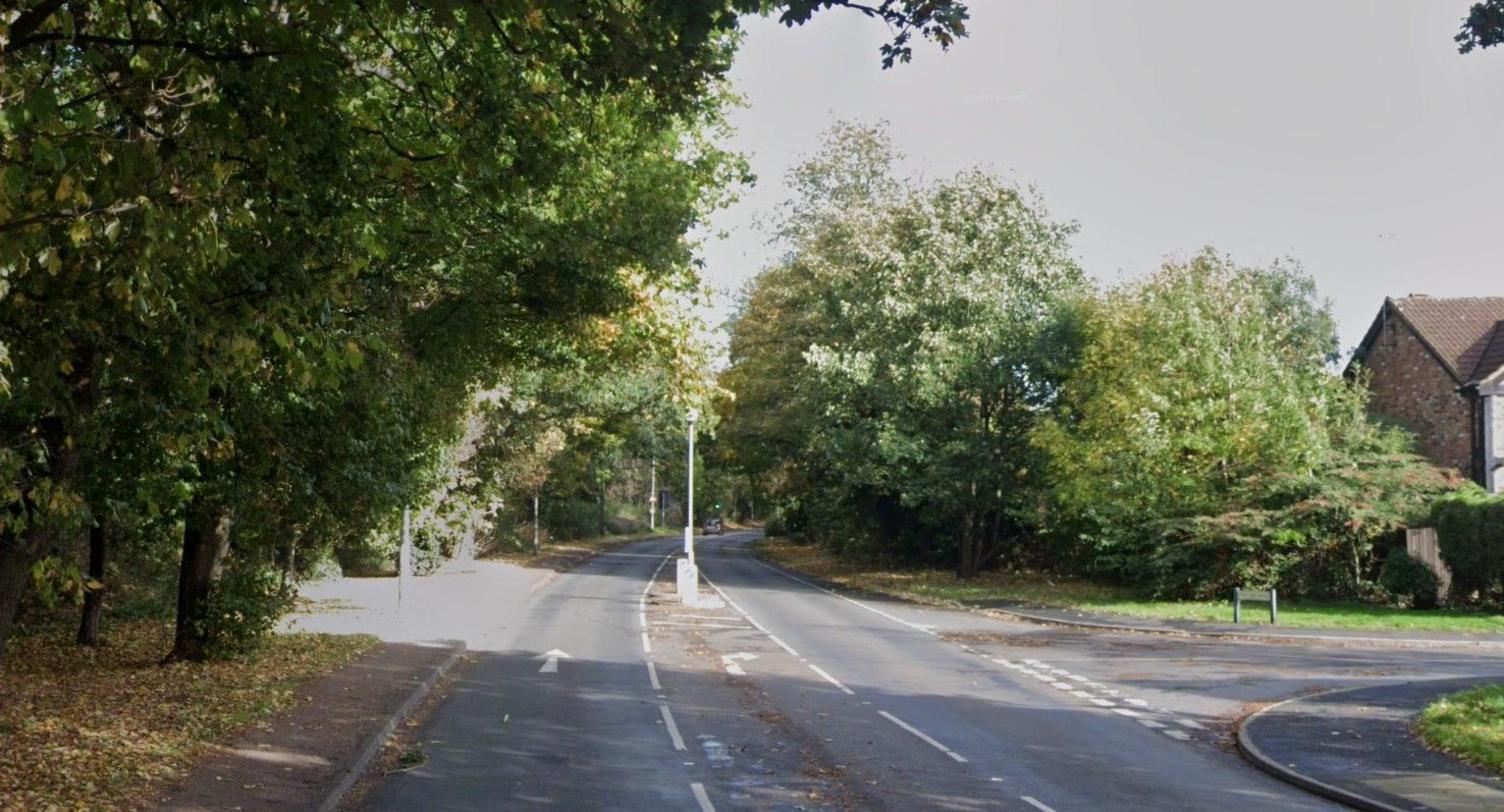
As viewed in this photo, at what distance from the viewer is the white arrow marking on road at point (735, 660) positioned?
2070 centimetres

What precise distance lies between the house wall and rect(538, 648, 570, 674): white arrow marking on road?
95.3ft

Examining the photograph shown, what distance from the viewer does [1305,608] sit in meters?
33.6

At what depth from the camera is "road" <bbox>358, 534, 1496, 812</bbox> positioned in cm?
1142

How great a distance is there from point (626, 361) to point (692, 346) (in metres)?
1.27

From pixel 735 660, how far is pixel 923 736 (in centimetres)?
826

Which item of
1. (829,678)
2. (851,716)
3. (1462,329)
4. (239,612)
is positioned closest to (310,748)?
(851,716)

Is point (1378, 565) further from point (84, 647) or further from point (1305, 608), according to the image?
point (84, 647)

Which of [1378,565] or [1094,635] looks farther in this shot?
[1378,565]

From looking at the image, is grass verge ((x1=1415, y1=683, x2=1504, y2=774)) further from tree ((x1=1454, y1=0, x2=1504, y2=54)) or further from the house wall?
the house wall

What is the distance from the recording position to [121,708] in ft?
45.7

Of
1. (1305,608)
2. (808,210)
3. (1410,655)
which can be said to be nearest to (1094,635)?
(1410,655)

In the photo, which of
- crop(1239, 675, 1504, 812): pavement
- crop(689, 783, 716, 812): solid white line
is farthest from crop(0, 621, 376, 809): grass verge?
crop(1239, 675, 1504, 812): pavement

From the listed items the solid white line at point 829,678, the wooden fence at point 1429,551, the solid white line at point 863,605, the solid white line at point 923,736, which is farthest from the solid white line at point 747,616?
the wooden fence at point 1429,551

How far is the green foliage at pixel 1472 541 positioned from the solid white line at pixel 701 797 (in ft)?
83.7
